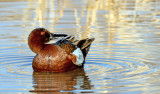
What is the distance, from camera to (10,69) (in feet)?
30.4

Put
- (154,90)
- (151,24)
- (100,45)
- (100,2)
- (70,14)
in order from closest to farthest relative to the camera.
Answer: (154,90), (100,45), (151,24), (70,14), (100,2)

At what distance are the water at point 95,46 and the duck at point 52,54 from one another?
154 millimetres

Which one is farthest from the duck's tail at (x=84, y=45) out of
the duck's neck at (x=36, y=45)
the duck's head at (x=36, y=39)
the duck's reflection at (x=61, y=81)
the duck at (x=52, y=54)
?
the duck's neck at (x=36, y=45)

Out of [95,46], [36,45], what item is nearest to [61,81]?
[36,45]

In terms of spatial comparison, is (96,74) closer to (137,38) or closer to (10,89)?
(10,89)

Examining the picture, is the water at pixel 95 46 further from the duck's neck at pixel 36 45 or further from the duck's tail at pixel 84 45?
the duck's neck at pixel 36 45

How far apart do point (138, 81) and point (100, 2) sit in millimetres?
9278

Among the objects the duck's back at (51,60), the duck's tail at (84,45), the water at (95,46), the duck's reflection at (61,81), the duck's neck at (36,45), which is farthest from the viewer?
the duck's tail at (84,45)

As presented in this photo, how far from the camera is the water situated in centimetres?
794

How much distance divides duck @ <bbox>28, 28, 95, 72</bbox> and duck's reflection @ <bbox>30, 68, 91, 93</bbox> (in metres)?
0.12

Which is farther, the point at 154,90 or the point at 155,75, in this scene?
the point at 155,75

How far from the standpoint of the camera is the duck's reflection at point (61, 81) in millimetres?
7773

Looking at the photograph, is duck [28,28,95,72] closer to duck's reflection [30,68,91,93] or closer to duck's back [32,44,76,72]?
duck's back [32,44,76,72]

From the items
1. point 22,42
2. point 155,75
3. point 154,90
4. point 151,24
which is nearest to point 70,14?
point 151,24
